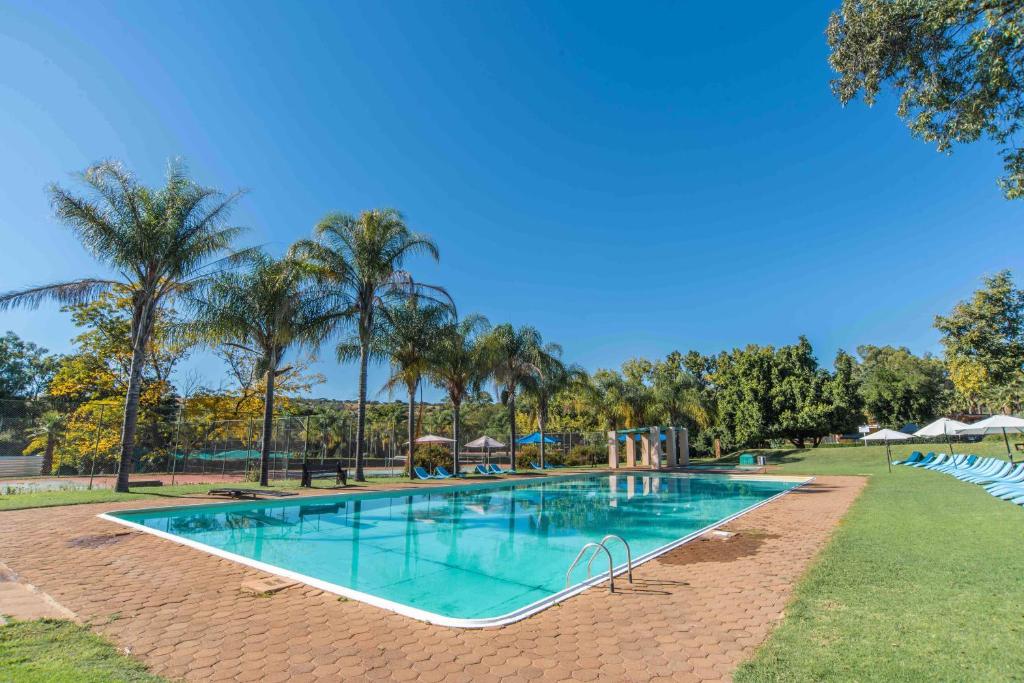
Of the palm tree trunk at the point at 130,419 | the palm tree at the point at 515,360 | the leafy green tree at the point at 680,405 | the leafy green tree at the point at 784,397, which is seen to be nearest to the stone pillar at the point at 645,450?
the leafy green tree at the point at 680,405

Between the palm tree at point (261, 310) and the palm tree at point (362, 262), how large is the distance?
1.01 meters

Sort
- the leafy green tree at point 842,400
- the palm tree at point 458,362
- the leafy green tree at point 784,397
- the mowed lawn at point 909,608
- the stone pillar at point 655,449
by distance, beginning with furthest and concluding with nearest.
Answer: the leafy green tree at point 784,397 → the leafy green tree at point 842,400 → the stone pillar at point 655,449 → the palm tree at point 458,362 → the mowed lawn at point 909,608

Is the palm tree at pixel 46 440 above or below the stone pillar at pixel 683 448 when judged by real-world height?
above

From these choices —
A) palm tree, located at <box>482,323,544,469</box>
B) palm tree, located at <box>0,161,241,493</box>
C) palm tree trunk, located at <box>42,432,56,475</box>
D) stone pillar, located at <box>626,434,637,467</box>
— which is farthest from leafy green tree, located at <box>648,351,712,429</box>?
palm tree trunk, located at <box>42,432,56,475</box>

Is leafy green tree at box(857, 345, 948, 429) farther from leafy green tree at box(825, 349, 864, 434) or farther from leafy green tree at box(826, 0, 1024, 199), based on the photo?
leafy green tree at box(826, 0, 1024, 199)

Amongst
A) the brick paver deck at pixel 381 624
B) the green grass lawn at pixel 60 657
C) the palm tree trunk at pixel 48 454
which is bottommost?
the brick paver deck at pixel 381 624

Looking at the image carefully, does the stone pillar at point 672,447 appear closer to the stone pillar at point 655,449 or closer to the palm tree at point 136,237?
the stone pillar at point 655,449

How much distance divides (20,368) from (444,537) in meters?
54.5

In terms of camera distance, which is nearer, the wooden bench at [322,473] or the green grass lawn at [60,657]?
the green grass lawn at [60,657]

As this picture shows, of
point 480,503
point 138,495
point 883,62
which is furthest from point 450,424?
point 883,62

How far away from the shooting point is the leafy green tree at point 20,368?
43.7m

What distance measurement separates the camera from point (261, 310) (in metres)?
16.9

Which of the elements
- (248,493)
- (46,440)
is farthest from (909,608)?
(46,440)

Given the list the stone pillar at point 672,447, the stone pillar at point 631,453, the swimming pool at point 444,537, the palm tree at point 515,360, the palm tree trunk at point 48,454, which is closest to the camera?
the swimming pool at point 444,537
